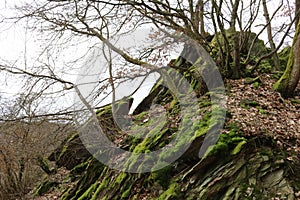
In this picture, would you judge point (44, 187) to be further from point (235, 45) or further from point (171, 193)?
point (235, 45)

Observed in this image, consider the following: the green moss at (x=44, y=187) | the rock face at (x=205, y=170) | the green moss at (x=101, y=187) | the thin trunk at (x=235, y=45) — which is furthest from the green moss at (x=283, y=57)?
the green moss at (x=44, y=187)

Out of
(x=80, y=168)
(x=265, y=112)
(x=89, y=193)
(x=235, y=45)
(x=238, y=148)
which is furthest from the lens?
(x=80, y=168)

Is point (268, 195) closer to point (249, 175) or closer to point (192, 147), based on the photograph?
point (249, 175)

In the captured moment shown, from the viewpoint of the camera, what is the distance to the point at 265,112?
5.15 metres

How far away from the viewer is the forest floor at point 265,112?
174 inches

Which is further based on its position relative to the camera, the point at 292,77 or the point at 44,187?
the point at 44,187

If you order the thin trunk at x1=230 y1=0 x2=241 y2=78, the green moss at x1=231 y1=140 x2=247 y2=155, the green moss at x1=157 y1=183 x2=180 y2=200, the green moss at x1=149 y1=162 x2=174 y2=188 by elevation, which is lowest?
the green moss at x1=157 y1=183 x2=180 y2=200

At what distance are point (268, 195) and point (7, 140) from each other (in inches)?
260

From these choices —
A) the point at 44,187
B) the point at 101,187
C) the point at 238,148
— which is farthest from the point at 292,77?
the point at 44,187

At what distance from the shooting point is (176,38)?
6.20 metres

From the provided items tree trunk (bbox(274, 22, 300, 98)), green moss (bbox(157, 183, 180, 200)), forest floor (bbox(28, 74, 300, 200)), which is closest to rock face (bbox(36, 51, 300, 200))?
green moss (bbox(157, 183, 180, 200))

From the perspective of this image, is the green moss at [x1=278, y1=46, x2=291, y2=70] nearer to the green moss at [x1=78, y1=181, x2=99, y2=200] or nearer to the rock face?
the rock face

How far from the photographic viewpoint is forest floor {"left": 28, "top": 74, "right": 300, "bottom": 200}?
4.43 metres

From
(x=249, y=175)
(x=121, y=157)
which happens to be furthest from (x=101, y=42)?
(x=249, y=175)
